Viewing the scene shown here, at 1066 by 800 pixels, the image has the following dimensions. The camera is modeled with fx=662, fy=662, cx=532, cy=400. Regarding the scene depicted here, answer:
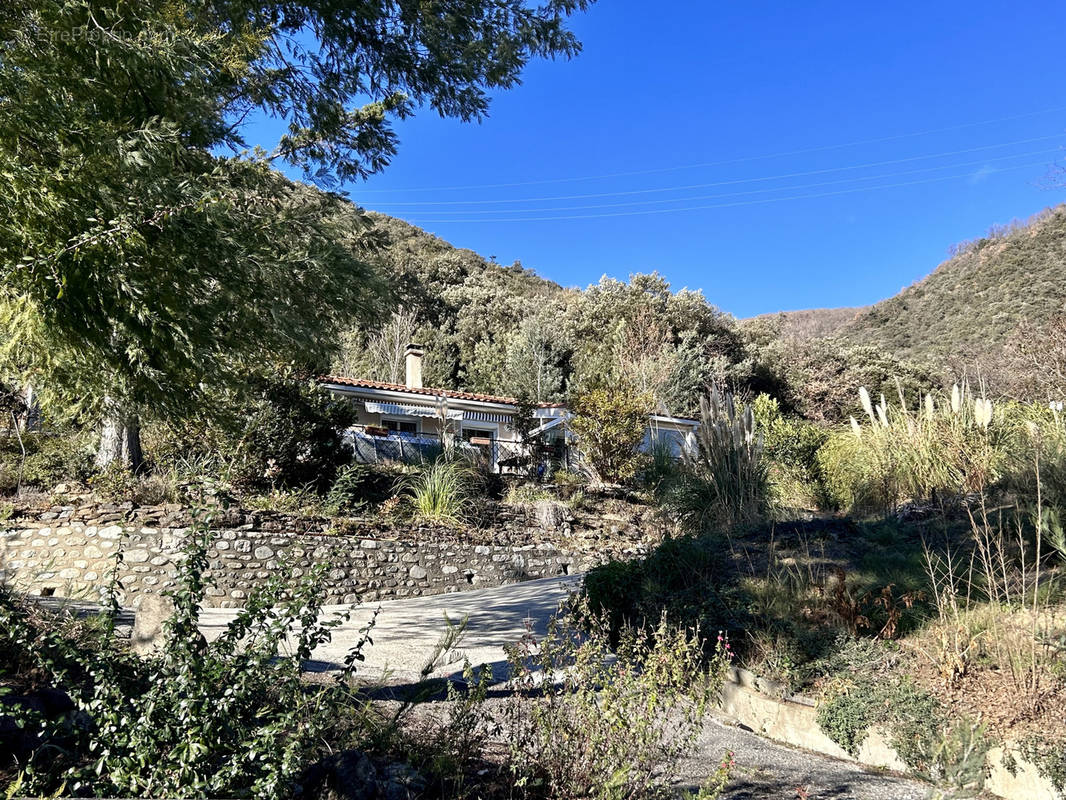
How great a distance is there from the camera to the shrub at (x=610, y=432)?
Answer: 15.0 m

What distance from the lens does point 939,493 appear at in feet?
26.0

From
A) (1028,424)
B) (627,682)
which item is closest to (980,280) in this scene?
(1028,424)

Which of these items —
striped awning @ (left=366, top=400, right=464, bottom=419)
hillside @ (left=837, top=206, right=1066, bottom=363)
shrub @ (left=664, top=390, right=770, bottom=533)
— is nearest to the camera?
shrub @ (left=664, top=390, right=770, bottom=533)

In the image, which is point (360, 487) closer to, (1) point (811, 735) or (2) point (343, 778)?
(1) point (811, 735)

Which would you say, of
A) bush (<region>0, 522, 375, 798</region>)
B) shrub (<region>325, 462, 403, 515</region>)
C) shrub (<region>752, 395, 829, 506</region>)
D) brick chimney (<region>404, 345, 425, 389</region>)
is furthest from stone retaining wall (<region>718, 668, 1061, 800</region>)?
brick chimney (<region>404, 345, 425, 389</region>)

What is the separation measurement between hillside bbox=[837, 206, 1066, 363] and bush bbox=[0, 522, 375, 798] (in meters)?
30.9

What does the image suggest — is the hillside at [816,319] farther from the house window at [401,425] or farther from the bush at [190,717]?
the bush at [190,717]

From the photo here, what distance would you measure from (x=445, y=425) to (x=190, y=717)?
14.2 m

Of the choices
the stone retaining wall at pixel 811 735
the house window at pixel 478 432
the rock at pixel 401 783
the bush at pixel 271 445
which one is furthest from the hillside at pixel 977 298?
the rock at pixel 401 783

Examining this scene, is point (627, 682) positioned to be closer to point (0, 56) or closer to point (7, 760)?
→ point (7, 760)

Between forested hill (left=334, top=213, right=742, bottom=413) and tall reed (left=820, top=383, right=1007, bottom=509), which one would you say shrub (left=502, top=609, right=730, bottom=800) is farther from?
forested hill (left=334, top=213, right=742, bottom=413)

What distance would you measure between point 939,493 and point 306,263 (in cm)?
752

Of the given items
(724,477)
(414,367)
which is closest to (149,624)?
(724,477)

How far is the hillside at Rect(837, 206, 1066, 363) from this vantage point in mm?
30609
